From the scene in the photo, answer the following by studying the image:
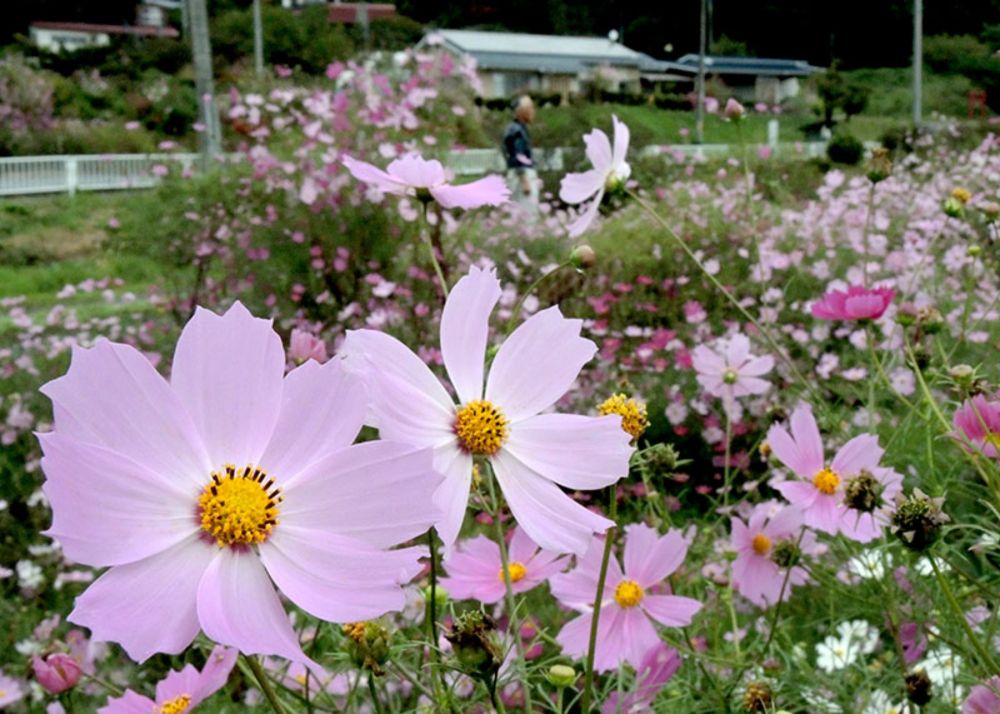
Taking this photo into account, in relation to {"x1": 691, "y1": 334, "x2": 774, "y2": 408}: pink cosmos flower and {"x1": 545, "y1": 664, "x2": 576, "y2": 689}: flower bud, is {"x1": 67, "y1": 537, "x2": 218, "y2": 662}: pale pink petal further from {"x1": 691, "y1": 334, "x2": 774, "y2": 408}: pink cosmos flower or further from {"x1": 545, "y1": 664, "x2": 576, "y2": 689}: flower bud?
{"x1": 691, "y1": 334, "x2": 774, "y2": 408}: pink cosmos flower

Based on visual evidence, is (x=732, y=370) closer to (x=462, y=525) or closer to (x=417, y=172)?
(x=462, y=525)

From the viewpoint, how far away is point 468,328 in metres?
0.34

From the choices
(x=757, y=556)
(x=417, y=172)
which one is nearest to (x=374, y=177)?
(x=417, y=172)

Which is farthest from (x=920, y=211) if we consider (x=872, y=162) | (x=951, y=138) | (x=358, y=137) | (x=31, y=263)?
(x=31, y=263)

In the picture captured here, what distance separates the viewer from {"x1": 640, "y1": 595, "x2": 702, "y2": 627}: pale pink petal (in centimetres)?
48

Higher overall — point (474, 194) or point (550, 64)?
point (550, 64)

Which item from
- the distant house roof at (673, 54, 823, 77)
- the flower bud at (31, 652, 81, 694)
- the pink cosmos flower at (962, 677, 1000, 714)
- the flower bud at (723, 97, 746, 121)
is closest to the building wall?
the distant house roof at (673, 54, 823, 77)

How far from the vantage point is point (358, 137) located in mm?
3205

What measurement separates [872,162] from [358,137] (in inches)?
96.9

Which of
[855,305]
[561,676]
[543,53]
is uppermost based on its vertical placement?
[543,53]

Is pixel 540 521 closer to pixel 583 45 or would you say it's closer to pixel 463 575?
pixel 463 575

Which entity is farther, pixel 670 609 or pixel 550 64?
pixel 550 64

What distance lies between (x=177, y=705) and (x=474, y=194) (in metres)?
0.26

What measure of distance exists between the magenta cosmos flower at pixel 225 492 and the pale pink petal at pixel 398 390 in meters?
0.03
